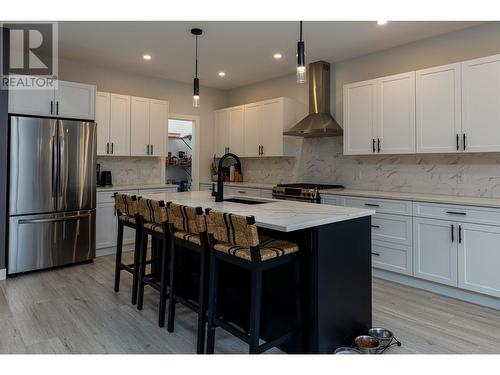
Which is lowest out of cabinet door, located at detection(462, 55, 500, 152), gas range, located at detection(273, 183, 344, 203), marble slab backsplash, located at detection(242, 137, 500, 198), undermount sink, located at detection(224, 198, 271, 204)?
undermount sink, located at detection(224, 198, 271, 204)

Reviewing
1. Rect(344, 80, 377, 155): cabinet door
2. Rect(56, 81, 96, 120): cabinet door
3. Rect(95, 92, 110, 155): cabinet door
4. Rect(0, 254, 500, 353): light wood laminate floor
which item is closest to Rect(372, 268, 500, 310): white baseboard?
Rect(0, 254, 500, 353): light wood laminate floor

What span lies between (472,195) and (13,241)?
5.03 m

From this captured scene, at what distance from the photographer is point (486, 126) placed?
330 centimetres

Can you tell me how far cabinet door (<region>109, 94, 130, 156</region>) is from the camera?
4973 mm

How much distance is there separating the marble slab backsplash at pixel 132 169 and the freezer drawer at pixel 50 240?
3.71ft

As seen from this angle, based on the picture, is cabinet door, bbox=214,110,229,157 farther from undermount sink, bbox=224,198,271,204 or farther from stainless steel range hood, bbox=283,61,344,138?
undermount sink, bbox=224,198,271,204

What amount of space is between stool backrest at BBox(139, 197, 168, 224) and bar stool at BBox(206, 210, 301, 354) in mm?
645

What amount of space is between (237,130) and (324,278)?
424 cm

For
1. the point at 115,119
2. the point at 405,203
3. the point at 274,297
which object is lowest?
the point at 274,297

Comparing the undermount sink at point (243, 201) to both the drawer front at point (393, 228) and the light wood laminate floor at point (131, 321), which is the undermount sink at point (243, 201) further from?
the drawer front at point (393, 228)

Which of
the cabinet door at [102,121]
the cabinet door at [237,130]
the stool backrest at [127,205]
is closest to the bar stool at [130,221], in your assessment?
the stool backrest at [127,205]

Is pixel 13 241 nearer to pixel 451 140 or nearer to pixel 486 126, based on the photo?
pixel 451 140
